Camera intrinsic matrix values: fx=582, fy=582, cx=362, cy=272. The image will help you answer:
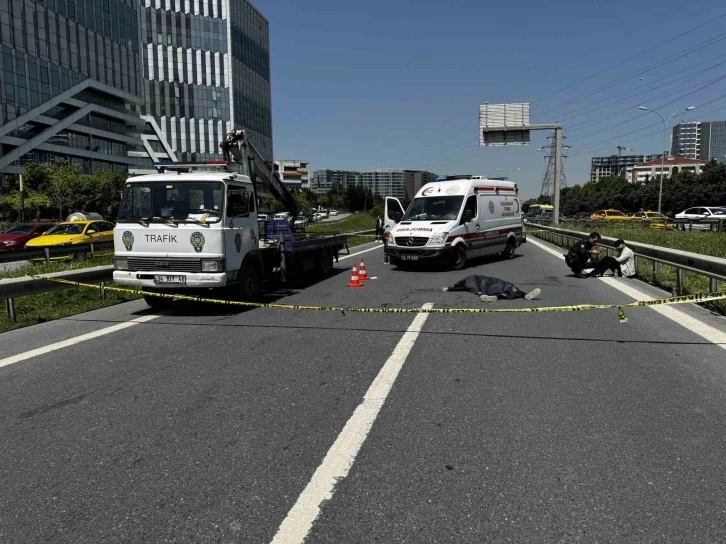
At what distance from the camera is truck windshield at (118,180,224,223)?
9305mm

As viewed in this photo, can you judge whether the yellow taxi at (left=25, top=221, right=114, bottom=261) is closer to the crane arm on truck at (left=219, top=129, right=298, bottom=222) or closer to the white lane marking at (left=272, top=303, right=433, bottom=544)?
the crane arm on truck at (left=219, top=129, right=298, bottom=222)

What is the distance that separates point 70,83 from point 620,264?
239 feet

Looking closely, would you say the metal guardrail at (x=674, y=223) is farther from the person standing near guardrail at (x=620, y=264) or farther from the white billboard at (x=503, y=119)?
Result: the person standing near guardrail at (x=620, y=264)

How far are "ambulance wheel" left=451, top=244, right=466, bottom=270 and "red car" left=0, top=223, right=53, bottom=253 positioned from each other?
17578 millimetres

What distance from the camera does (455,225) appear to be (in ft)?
52.5

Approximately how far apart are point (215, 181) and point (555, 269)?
32.7ft

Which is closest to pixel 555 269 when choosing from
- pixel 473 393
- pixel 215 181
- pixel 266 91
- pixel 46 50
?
pixel 215 181

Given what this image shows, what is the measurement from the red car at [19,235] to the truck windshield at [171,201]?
16.8 metres

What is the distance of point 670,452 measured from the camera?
3740mm

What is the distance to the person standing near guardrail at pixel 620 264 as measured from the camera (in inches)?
526

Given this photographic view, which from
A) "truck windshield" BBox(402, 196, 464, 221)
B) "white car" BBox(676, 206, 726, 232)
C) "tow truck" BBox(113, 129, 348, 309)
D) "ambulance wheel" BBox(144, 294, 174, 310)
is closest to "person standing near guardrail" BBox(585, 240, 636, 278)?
"truck windshield" BBox(402, 196, 464, 221)

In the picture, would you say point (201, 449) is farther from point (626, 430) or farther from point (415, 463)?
point (626, 430)

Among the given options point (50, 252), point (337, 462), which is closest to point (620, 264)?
point (337, 462)

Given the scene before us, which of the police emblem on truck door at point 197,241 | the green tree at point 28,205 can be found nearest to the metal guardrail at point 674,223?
the police emblem on truck door at point 197,241
